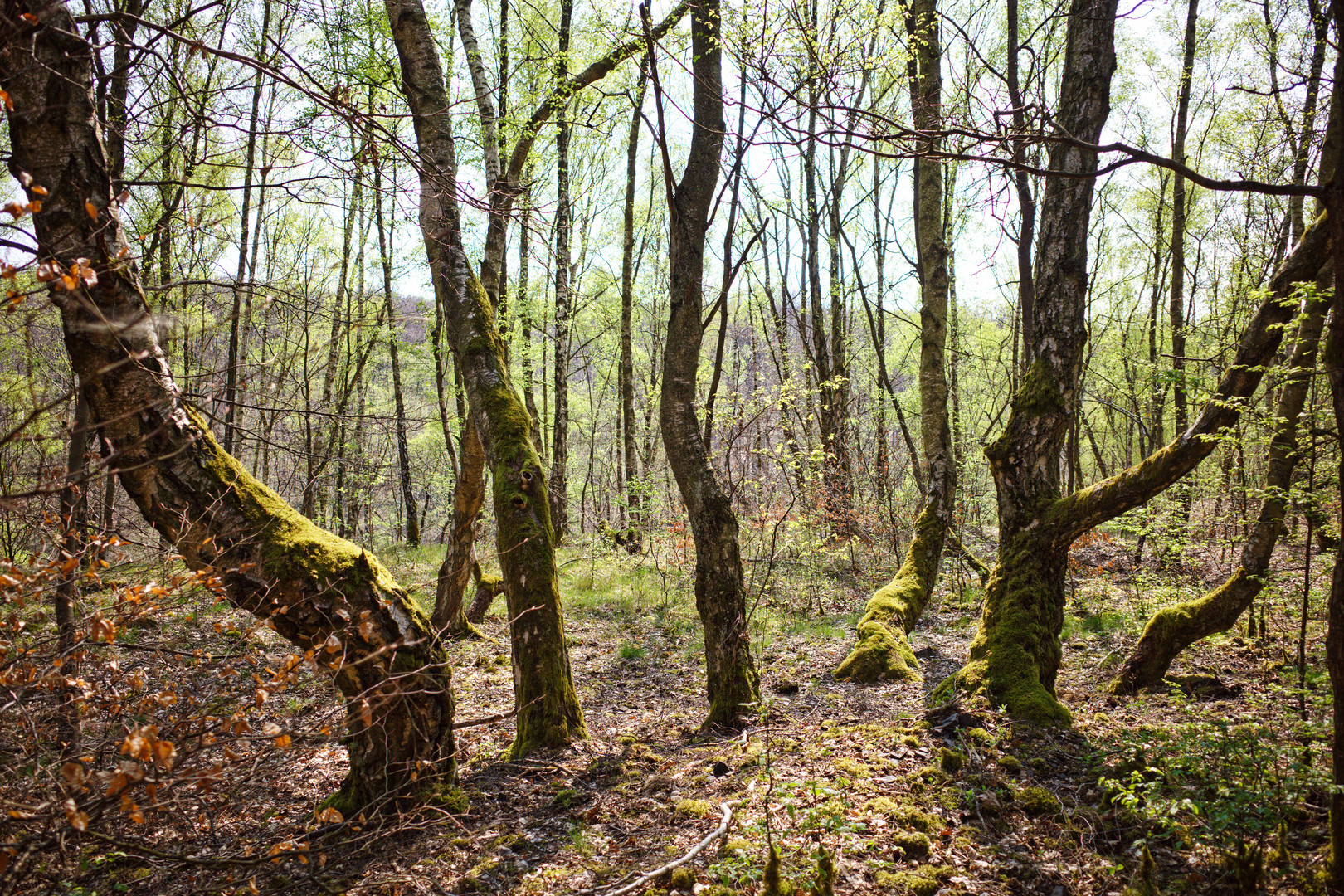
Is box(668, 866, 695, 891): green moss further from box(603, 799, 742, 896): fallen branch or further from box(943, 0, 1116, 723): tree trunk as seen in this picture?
box(943, 0, 1116, 723): tree trunk

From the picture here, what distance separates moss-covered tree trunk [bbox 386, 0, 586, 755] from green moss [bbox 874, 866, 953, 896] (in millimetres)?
2369

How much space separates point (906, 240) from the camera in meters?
17.8

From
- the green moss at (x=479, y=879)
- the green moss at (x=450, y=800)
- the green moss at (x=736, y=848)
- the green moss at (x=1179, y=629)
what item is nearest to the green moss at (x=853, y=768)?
the green moss at (x=736, y=848)

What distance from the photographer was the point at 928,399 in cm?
779

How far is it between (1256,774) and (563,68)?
35.6ft

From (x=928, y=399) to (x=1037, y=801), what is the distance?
17.5ft

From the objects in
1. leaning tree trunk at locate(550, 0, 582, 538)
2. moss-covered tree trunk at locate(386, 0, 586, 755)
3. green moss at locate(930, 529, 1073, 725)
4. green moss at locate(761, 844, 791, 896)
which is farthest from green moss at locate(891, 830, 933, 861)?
leaning tree trunk at locate(550, 0, 582, 538)

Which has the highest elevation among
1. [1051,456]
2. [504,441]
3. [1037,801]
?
[504,441]

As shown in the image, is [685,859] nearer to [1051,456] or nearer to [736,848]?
[736,848]

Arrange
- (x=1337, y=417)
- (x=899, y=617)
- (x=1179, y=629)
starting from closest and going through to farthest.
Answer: (x=1337, y=417) → (x=1179, y=629) → (x=899, y=617)

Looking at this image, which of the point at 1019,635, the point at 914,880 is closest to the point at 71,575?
the point at 914,880

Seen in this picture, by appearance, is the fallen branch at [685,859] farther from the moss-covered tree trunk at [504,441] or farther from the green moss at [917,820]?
the moss-covered tree trunk at [504,441]

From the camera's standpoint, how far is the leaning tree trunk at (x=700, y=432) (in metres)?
4.71

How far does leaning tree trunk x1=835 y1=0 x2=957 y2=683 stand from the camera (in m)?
6.78
